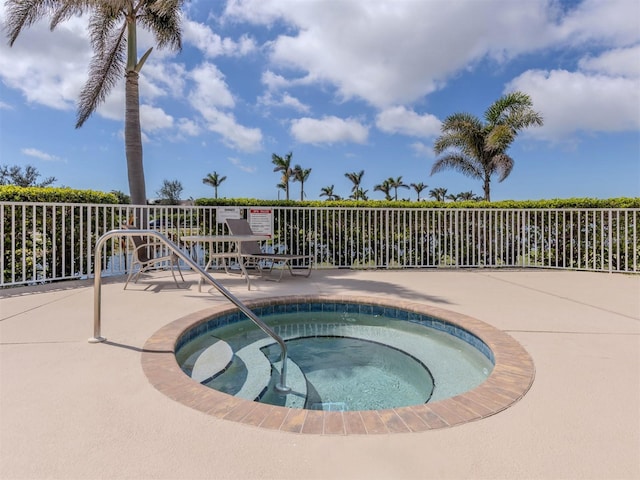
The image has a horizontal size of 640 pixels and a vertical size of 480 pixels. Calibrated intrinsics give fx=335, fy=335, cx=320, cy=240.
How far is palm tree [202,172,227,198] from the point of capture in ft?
182

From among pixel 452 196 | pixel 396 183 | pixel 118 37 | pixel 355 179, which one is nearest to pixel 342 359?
pixel 118 37

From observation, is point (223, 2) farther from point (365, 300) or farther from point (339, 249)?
point (365, 300)

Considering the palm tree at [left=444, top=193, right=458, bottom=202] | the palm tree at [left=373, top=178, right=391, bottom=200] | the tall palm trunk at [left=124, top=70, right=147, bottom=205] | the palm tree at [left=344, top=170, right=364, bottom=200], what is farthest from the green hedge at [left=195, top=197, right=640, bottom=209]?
the palm tree at [left=444, top=193, right=458, bottom=202]

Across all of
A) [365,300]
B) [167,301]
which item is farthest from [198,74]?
[365,300]

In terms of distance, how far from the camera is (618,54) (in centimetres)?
772

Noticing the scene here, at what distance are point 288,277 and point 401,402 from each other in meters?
4.34

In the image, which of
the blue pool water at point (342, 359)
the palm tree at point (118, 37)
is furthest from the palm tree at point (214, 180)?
the blue pool water at point (342, 359)

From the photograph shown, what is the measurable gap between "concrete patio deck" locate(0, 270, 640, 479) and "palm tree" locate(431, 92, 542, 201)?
13.5 meters

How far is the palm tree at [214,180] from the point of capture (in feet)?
182

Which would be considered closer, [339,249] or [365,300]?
[365,300]

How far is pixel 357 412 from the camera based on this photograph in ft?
5.73

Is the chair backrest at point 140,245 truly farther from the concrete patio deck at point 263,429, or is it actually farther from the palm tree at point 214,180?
the palm tree at point 214,180

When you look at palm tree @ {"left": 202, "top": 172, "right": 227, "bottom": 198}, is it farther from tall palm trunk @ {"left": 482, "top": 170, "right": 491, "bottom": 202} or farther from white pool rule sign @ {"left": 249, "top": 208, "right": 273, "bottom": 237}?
white pool rule sign @ {"left": 249, "top": 208, "right": 273, "bottom": 237}

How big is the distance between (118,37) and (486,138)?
14.3m
